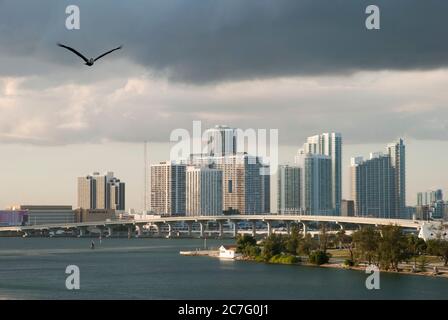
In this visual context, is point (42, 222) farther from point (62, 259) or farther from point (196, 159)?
point (62, 259)

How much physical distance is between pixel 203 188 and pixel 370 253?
297 ft

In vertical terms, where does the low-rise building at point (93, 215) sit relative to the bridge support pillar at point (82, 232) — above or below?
above

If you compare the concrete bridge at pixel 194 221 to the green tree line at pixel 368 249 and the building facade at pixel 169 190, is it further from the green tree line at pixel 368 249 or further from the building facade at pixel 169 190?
the green tree line at pixel 368 249

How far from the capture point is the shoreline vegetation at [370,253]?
40750 mm

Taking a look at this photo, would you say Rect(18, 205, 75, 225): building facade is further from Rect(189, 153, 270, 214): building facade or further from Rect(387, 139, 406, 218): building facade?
Rect(387, 139, 406, 218): building facade

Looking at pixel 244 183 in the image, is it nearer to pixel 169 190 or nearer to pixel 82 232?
pixel 169 190

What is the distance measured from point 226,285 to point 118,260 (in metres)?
18.2

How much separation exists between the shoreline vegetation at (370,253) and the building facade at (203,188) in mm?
77177

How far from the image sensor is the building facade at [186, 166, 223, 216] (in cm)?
13225

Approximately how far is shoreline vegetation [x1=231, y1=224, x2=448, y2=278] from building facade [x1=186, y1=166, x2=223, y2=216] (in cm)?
7718

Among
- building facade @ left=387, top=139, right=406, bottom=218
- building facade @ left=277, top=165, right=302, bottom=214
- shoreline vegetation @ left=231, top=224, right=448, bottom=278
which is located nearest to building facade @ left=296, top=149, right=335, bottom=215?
building facade @ left=277, top=165, right=302, bottom=214

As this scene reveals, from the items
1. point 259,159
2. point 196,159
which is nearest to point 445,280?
point 259,159

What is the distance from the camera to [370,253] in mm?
42625

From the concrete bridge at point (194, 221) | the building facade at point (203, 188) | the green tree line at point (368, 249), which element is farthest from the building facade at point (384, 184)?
the green tree line at point (368, 249)
